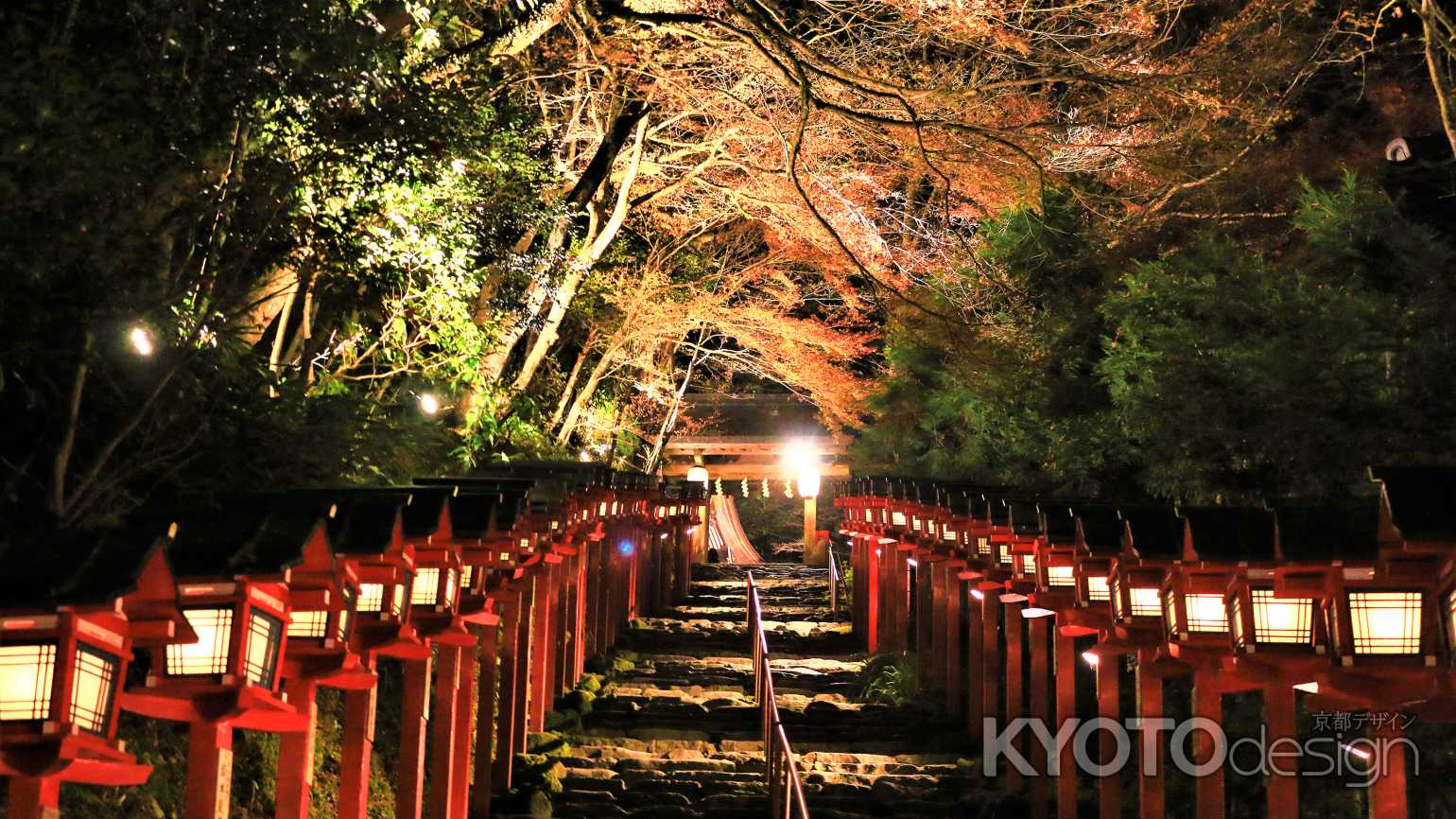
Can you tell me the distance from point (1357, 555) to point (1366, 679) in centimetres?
68

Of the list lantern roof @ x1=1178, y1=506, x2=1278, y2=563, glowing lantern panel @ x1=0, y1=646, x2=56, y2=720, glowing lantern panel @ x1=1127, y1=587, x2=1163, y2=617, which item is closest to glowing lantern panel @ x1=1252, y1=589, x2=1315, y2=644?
lantern roof @ x1=1178, y1=506, x2=1278, y2=563

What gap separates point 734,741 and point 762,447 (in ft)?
82.5

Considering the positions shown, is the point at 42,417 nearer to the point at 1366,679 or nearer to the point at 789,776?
the point at 789,776

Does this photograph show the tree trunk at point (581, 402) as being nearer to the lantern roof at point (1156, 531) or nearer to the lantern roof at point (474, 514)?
the lantern roof at point (474, 514)

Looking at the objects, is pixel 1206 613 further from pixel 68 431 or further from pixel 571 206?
pixel 571 206

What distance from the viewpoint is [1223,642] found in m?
8.27

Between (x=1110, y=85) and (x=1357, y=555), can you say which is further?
(x=1110, y=85)

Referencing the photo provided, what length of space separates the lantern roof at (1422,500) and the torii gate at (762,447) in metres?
32.0

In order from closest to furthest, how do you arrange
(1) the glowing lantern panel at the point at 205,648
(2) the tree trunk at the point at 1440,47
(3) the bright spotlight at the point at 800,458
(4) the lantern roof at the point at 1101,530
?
(1) the glowing lantern panel at the point at 205,648 < (4) the lantern roof at the point at 1101,530 < (2) the tree trunk at the point at 1440,47 < (3) the bright spotlight at the point at 800,458

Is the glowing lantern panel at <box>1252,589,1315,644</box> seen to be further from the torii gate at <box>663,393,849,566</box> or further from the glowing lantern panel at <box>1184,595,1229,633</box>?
the torii gate at <box>663,393,849,566</box>

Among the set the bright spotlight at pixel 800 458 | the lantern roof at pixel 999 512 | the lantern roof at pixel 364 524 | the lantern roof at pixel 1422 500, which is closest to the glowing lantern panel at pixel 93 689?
the lantern roof at pixel 364 524

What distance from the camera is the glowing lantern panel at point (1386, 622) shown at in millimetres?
6730

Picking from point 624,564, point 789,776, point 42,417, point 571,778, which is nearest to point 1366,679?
point 789,776

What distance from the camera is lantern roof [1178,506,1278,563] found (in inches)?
306
